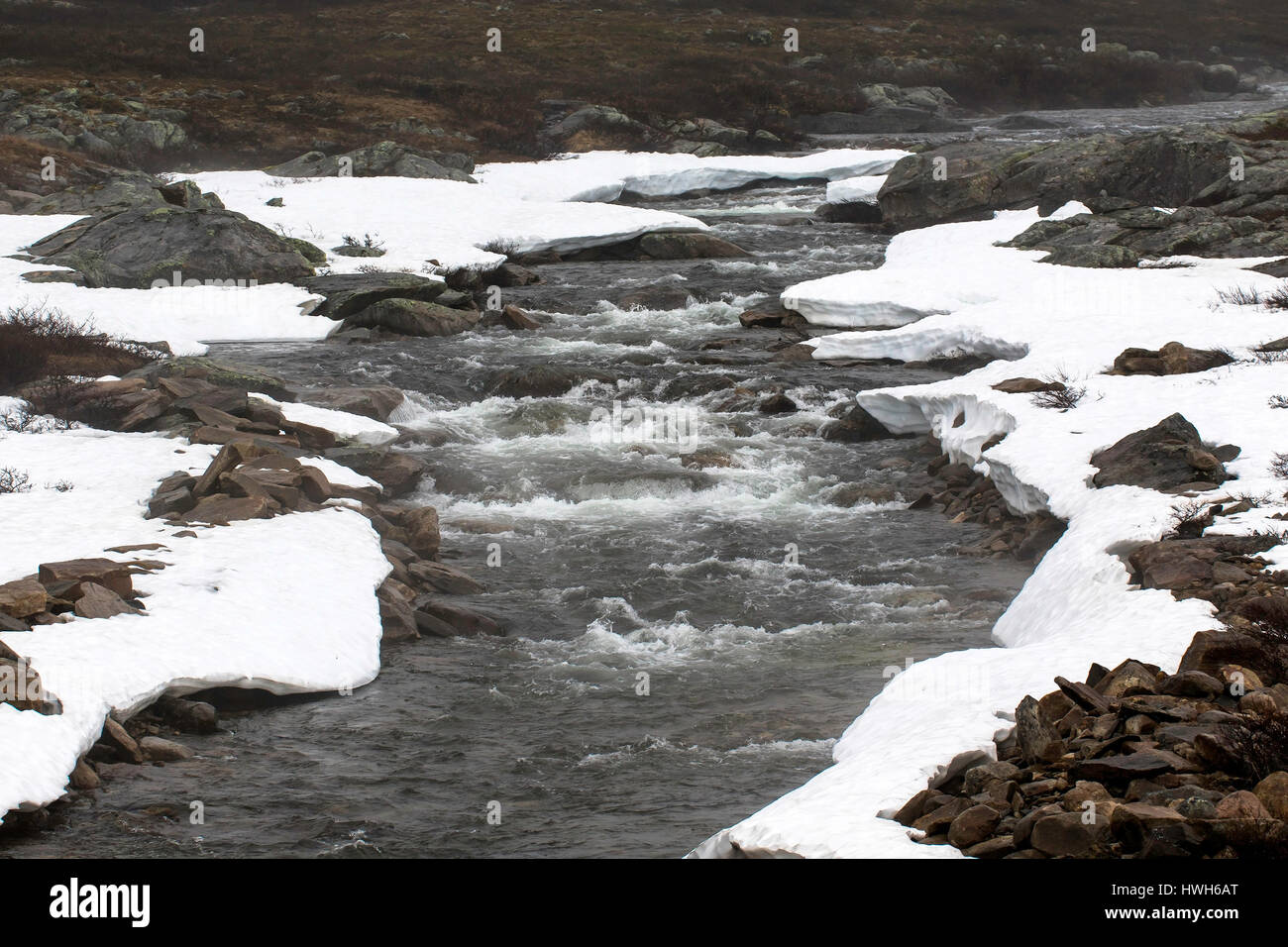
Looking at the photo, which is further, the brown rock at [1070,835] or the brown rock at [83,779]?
the brown rock at [83,779]


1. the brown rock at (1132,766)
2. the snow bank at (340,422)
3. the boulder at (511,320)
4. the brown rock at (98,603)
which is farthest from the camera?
the boulder at (511,320)

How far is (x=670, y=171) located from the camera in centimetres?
3678

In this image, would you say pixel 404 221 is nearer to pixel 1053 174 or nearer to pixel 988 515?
pixel 1053 174

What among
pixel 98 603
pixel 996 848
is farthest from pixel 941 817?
pixel 98 603

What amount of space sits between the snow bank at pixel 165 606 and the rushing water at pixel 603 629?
320mm

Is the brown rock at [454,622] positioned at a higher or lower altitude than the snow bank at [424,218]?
lower

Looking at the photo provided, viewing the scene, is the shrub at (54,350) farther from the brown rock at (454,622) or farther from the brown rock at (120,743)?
the brown rock at (120,743)

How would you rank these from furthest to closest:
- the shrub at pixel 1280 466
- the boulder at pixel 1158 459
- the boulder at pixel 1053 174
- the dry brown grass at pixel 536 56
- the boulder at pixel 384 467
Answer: the dry brown grass at pixel 536 56, the boulder at pixel 1053 174, the boulder at pixel 384 467, the boulder at pixel 1158 459, the shrub at pixel 1280 466

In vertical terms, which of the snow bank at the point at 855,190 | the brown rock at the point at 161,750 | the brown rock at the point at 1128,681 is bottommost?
the brown rock at the point at 161,750

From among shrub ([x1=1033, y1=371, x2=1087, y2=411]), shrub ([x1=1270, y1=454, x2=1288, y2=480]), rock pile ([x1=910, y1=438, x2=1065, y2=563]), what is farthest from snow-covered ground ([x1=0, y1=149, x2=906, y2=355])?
shrub ([x1=1270, y1=454, x2=1288, y2=480])

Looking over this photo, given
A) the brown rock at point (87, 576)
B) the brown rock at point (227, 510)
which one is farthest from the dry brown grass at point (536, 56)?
the brown rock at point (87, 576)

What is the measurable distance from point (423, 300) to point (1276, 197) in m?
15.3

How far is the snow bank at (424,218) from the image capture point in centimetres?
2544
